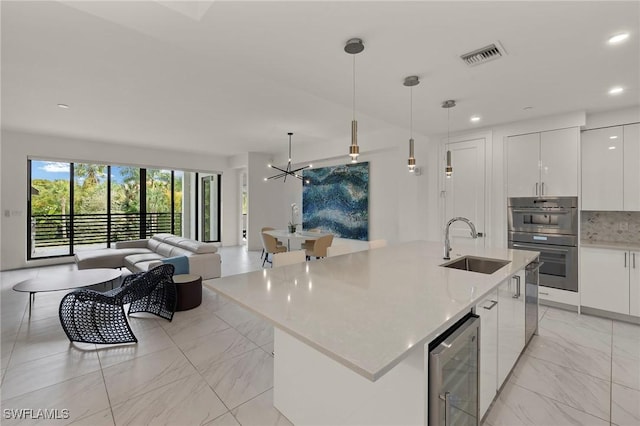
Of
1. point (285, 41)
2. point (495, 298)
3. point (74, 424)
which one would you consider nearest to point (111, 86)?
point (285, 41)

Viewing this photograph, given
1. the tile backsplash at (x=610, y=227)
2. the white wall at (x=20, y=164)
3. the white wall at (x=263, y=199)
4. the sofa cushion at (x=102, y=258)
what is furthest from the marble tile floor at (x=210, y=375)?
the white wall at (x=263, y=199)

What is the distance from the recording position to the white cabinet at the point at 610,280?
3340mm

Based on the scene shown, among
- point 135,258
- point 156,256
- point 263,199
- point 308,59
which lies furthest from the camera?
point 263,199

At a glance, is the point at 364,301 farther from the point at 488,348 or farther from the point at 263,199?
the point at 263,199

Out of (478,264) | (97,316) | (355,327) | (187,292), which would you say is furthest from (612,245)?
(97,316)

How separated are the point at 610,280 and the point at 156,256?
257 inches

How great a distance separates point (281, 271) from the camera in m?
2.09

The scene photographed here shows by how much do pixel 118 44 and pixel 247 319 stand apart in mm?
3029

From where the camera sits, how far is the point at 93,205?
6973 mm

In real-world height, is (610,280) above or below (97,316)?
above

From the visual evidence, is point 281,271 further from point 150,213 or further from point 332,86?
point 150,213

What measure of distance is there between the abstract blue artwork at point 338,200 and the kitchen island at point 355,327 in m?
4.32

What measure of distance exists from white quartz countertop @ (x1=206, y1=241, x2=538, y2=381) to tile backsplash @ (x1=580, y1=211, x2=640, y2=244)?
8.27 ft

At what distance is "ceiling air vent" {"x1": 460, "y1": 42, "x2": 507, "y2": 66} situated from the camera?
2.21 meters
